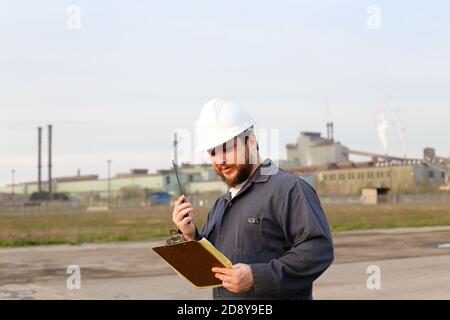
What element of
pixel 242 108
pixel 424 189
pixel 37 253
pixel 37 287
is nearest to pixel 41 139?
pixel 424 189

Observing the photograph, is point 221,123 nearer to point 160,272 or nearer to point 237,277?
point 237,277

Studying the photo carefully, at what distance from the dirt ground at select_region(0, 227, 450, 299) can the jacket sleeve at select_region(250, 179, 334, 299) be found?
351 inches

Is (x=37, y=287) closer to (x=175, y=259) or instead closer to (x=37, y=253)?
(x=37, y=253)

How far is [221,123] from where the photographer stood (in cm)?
274

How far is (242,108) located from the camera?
2803 mm

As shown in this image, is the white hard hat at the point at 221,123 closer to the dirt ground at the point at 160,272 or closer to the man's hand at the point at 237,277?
the man's hand at the point at 237,277

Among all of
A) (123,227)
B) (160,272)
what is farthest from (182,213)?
(123,227)

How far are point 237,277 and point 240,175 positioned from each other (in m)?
0.41

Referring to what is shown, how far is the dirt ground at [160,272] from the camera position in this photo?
40.1 feet

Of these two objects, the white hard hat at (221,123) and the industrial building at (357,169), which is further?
the industrial building at (357,169)

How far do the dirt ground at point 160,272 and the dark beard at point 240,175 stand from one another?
29.1ft

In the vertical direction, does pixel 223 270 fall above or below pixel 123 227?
above

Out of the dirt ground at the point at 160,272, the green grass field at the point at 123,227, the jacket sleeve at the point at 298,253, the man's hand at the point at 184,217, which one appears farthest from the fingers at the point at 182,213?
the green grass field at the point at 123,227

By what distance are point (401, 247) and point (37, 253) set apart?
11.3m
